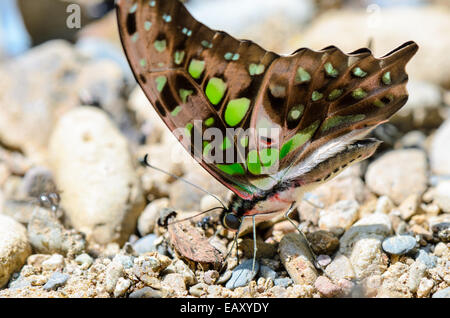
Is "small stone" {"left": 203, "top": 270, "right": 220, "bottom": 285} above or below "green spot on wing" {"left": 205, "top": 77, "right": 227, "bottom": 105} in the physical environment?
below

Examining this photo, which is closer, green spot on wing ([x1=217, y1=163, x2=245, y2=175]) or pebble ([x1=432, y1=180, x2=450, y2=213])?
green spot on wing ([x1=217, y1=163, x2=245, y2=175])

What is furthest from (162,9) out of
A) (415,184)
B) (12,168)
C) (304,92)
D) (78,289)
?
(12,168)

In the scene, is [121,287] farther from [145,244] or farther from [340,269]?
[340,269]

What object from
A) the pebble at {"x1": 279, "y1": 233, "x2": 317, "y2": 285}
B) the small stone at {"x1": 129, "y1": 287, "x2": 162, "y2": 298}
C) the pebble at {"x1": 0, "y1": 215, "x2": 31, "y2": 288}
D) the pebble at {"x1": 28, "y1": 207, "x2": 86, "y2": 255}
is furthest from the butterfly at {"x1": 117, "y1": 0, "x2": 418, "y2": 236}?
the pebble at {"x1": 0, "y1": 215, "x2": 31, "y2": 288}

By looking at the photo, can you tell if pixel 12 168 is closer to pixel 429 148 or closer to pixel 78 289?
pixel 78 289

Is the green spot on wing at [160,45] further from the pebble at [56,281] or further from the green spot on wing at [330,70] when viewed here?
the pebble at [56,281]

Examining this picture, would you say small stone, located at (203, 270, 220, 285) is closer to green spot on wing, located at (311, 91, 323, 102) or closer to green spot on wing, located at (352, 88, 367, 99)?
green spot on wing, located at (311, 91, 323, 102)

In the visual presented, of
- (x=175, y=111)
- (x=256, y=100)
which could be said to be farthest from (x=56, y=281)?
(x=256, y=100)
